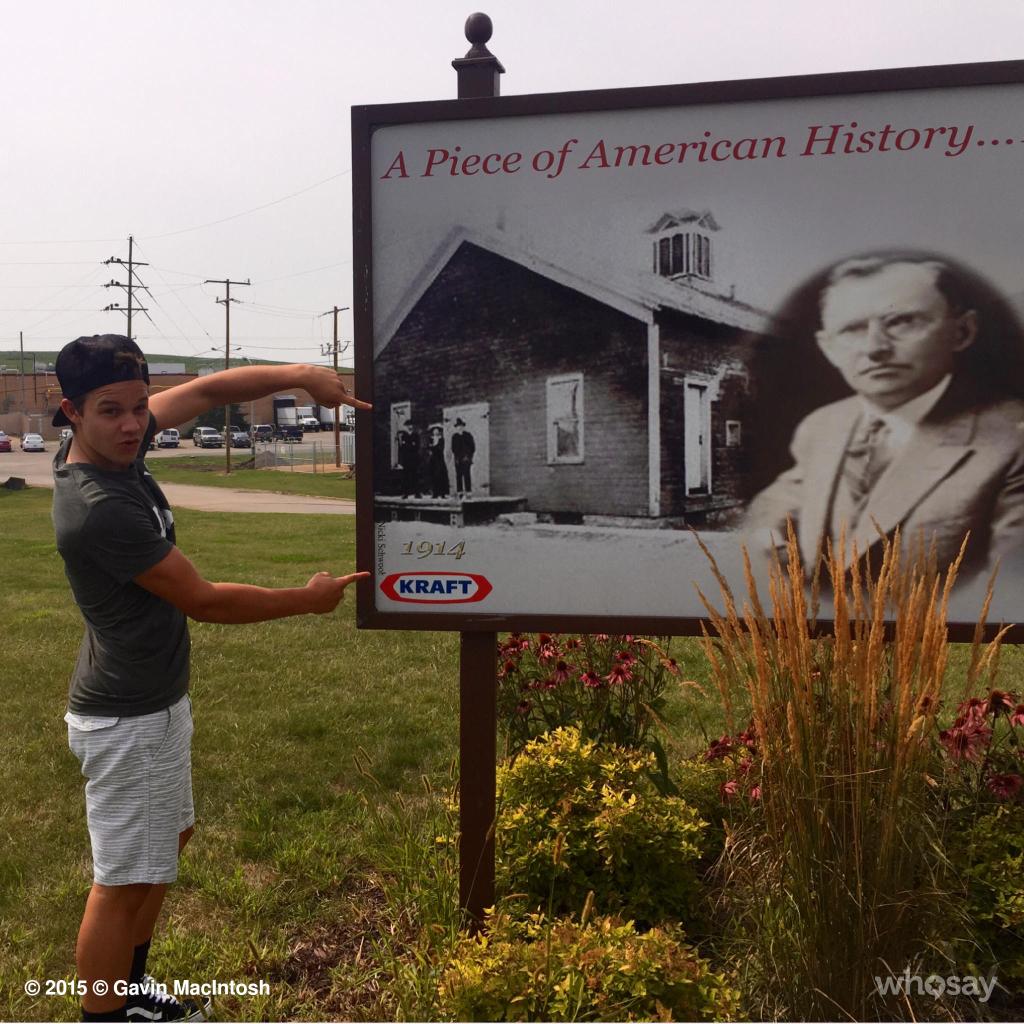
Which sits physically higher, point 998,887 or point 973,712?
point 973,712

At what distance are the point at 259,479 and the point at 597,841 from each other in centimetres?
3627

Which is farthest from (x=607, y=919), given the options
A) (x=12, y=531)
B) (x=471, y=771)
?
(x=12, y=531)

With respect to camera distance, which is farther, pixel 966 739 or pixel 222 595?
pixel 966 739

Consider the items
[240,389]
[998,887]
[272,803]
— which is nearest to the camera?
[998,887]

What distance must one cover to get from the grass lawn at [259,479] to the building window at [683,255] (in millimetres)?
26050

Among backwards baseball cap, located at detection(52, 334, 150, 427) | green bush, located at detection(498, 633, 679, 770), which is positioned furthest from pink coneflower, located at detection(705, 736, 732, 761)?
backwards baseball cap, located at detection(52, 334, 150, 427)

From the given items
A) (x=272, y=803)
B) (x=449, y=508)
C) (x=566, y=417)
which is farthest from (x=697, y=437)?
(x=272, y=803)

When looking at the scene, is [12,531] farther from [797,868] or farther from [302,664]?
[797,868]

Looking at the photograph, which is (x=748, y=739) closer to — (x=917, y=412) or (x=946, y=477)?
(x=946, y=477)

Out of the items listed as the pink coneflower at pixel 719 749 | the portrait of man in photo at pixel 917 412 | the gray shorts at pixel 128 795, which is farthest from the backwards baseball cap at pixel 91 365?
the pink coneflower at pixel 719 749

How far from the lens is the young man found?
105 inches

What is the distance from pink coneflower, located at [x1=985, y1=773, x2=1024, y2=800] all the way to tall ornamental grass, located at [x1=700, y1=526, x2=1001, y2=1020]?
26.6 inches

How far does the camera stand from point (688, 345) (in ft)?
10.2

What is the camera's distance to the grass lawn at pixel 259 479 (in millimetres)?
31703
